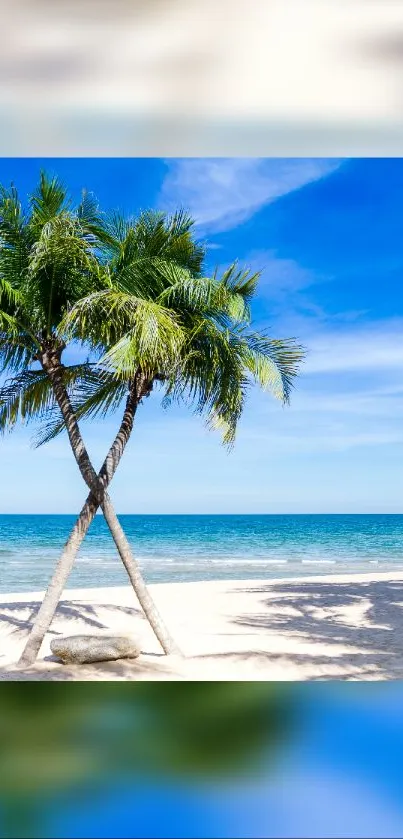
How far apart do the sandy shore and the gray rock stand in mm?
61

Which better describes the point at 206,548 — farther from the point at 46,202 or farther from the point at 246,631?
the point at 46,202

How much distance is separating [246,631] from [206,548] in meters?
18.0

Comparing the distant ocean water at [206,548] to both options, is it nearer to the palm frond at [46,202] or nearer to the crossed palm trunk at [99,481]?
the crossed palm trunk at [99,481]

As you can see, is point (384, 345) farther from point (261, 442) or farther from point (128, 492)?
point (128, 492)

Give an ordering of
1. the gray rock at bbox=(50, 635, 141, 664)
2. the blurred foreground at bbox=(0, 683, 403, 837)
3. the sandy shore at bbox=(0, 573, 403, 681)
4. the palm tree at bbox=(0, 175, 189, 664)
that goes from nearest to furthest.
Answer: the blurred foreground at bbox=(0, 683, 403, 837)
the palm tree at bbox=(0, 175, 189, 664)
the sandy shore at bbox=(0, 573, 403, 681)
the gray rock at bbox=(50, 635, 141, 664)

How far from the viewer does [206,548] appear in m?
23.8

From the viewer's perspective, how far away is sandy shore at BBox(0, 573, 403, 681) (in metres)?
4.36

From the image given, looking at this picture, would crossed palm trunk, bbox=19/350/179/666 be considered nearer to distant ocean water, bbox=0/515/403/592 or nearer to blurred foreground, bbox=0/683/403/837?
blurred foreground, bbox=0/683/403/837

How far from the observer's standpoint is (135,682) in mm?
4086

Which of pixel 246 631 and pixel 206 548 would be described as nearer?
pixel 246 631

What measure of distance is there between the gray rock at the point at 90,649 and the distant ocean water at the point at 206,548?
8.87m
